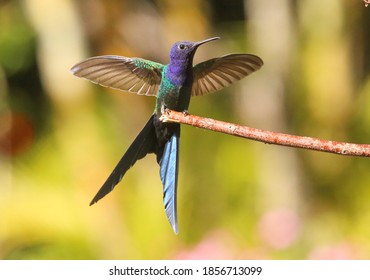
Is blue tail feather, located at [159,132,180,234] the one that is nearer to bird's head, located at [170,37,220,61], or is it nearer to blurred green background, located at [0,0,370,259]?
bird's head, located at [170,37,220,61]

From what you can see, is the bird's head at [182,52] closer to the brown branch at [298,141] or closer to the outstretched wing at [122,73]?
the outstretched wing at [122,73]

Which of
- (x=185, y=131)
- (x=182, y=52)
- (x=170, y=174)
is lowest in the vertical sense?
(x=185, y=131)

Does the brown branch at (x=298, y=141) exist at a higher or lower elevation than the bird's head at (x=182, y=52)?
lower

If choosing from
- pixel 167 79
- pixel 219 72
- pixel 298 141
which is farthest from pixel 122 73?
pixel 298 141

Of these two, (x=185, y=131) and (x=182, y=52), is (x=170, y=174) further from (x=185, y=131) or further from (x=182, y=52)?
(x=185, y=131)

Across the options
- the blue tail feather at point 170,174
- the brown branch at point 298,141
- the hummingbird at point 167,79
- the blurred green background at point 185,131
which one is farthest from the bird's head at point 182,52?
the blurred green background at point 185,131
